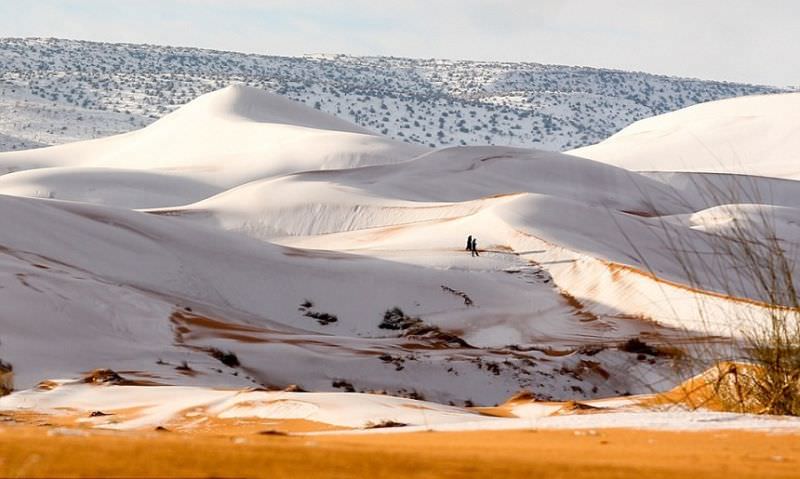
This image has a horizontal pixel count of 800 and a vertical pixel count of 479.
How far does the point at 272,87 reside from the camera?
117 metres

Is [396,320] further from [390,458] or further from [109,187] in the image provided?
[109,187]

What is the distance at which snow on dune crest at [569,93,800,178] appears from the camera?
7144 cm

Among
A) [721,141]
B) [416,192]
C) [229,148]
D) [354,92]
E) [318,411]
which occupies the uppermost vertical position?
[354,92]

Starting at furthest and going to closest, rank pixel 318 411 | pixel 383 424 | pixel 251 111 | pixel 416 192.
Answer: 1. pixel 251 111
2. pixel 416 192
3. pixel 318 411
4. pixel 383 424

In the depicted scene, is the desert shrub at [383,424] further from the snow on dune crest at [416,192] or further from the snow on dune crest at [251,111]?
the snow on dune crest at [251,111]

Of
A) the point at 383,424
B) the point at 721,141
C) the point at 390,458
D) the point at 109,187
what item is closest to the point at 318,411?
the point at 383,424

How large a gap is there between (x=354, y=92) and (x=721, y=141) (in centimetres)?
5162

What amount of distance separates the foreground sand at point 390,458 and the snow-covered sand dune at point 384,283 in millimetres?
2694

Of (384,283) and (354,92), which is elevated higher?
(354,92)

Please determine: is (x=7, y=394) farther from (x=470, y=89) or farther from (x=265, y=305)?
(x=470, y=89)

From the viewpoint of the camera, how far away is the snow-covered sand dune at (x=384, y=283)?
17.0m

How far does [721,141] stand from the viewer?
75250mm

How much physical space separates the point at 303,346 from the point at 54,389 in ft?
17.3

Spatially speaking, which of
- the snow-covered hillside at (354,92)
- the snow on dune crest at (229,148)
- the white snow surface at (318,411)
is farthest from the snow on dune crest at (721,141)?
the white snow surface at (318,411)
